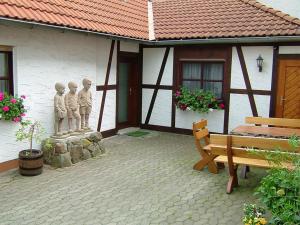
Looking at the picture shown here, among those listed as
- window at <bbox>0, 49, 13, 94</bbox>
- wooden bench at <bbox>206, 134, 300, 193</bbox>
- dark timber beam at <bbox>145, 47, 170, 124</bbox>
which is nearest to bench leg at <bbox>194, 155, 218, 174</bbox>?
wooden bench at <bbox>206, 134, 300, 193</bbox>

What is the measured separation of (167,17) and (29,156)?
6417 mm

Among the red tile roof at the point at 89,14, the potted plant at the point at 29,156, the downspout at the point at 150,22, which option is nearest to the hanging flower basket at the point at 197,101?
the downspout at the point at 150,22

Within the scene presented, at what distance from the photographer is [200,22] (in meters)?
9.62

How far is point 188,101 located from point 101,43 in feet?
9.27

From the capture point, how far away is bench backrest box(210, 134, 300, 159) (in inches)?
194

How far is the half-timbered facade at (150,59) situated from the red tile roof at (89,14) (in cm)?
3

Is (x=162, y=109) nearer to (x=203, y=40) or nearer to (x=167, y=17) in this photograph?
(x=203, y=40)

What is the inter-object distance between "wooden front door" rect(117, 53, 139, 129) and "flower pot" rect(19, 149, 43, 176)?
4026mm

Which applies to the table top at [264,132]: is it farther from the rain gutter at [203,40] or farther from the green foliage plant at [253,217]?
the green foliage plant at [253,217]

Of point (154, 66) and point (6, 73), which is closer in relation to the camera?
point (6, 73)

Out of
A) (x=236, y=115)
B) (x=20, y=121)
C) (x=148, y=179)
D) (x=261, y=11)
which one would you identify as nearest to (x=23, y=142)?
(x=20, y=121)

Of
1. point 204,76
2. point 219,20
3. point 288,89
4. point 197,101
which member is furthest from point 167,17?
point 288,89

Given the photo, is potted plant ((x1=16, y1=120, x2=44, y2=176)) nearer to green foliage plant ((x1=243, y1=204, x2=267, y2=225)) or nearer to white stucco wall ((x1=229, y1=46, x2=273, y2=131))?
green foliage plant ((x1=243, y1=204, x2=267, y2=225))

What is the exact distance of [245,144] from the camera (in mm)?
5215
